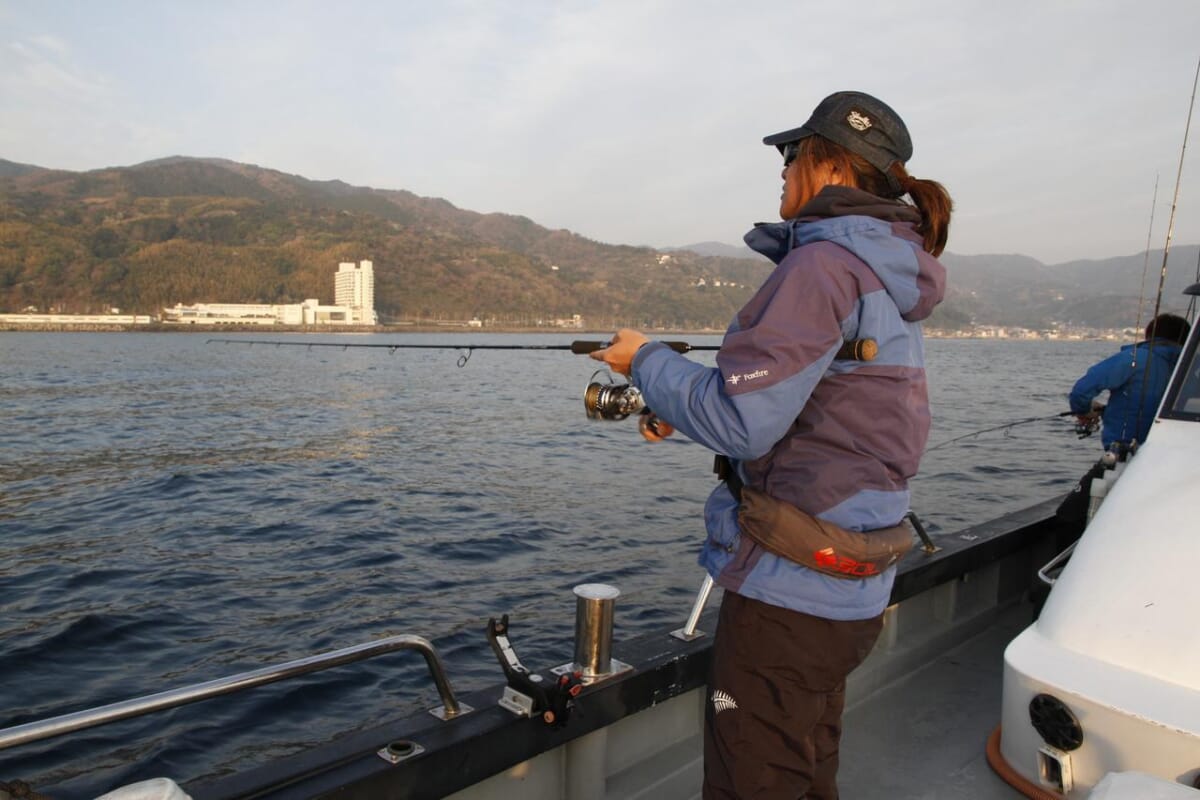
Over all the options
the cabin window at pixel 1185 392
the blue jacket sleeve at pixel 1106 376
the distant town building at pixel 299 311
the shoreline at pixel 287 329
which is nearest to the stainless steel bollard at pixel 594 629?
the cabin window at pixel 1185 392

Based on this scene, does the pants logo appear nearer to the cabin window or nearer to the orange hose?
the orange hose

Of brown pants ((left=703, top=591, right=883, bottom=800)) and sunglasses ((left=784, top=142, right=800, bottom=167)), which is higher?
sunglasses ((left=784, top=142, right=800, bottom=167))

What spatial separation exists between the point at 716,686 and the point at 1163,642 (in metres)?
1.42

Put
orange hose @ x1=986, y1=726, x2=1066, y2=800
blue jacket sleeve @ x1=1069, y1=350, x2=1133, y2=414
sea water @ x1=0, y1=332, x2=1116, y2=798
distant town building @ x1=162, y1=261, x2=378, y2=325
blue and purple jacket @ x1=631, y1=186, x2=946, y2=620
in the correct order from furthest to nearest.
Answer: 1. distant town building @ x1=162, y1=261, x2=378, y2=325
2. sea water @ x1=0, y1=332, x2=1116, y2=798
3. blue jacket sleeve @ x1=1069, y1=350, x2=1133, y2=414
4. orange hose @ x1=986, y1=726, x2=1066, y2=800
5. blue and purple jacket @ x1=631, y1=186, x2=946, y2=620

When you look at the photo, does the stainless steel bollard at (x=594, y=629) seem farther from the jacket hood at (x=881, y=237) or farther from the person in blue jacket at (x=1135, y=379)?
the person in blue jacket at (x=1135, y=379)

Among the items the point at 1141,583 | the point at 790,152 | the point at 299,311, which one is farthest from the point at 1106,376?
the point at 299,311

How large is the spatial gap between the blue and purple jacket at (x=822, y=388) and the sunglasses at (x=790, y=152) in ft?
0.63

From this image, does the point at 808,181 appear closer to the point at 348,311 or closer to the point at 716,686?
the point at 716,686

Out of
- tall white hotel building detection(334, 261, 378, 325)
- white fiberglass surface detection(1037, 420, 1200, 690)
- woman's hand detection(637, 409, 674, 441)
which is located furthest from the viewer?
tall white hotel building detection(334, 261, 378, 325)

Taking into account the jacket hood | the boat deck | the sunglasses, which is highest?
the sunglasses

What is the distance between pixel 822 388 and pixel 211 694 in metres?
1.62

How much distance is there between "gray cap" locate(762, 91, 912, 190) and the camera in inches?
74.8

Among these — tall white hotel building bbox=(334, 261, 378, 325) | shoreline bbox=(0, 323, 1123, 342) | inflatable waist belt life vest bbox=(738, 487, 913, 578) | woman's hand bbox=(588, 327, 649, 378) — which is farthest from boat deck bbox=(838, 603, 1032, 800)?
tall white hotel building bbox=(334, 261, 378, 325)

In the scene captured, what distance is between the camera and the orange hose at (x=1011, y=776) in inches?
107
